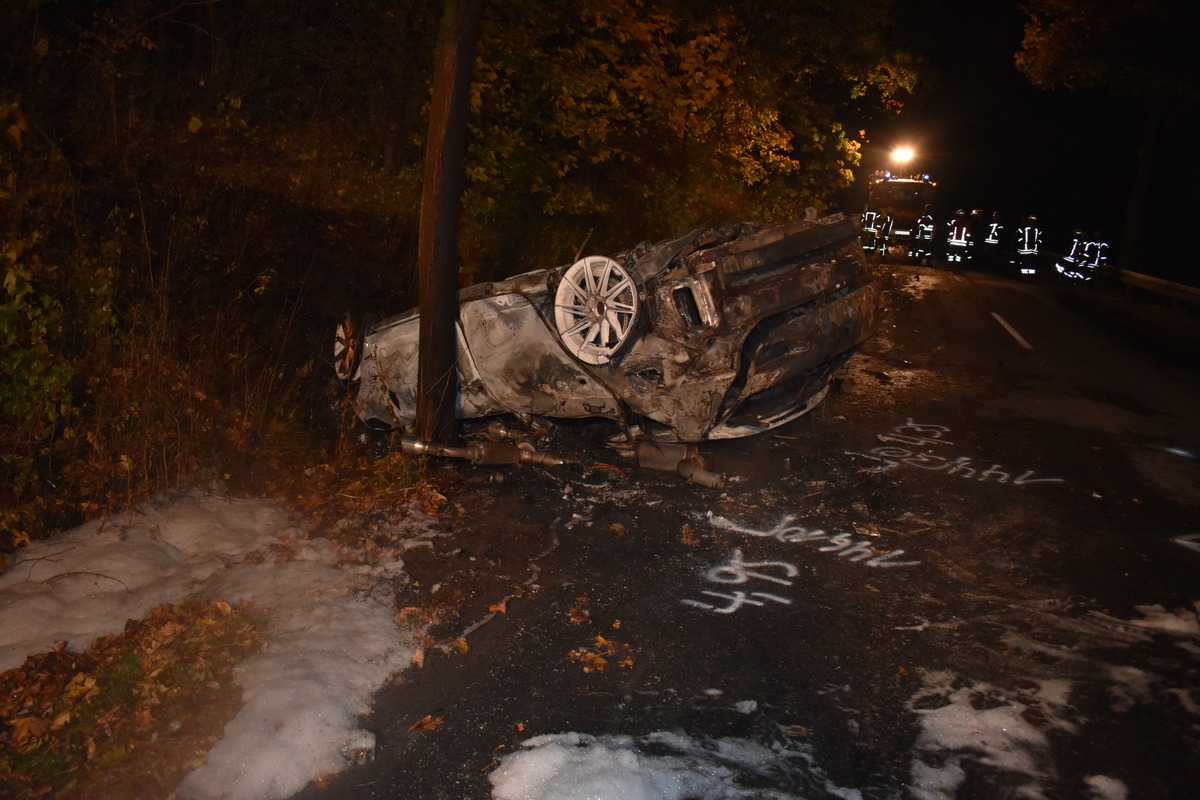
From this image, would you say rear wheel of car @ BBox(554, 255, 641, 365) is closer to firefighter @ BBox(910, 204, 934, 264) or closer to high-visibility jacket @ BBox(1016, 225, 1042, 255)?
firefighter @ BBox(910, 204, 934, 264)

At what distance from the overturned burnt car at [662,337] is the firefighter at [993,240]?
19843mm

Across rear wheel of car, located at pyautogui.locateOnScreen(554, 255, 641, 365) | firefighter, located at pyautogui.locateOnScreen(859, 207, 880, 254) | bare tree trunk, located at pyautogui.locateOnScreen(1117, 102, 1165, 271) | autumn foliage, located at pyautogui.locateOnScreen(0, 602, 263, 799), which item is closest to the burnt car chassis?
rear wheel of car, located at pyautogui.locateOnScreen(554, 255, 641, 365)

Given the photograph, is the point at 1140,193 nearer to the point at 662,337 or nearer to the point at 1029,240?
the point at 1029,240

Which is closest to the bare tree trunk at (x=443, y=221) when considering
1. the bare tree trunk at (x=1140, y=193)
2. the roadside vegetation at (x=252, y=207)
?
the roadside vegetation at (x=252, y=207)

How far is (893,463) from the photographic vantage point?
662 centimetres

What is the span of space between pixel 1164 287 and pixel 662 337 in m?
14.5

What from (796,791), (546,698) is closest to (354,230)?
(546,698)

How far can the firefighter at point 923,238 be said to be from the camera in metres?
21.8

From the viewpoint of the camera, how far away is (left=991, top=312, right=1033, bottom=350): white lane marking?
438 inches

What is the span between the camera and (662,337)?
599cm

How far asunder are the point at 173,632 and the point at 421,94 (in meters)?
7.85

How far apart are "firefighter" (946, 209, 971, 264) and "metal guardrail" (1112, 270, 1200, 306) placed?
11.3ft

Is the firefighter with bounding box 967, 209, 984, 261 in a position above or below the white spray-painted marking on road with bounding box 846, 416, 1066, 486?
above

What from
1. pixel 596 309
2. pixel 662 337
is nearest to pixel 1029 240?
pixel 662 337
